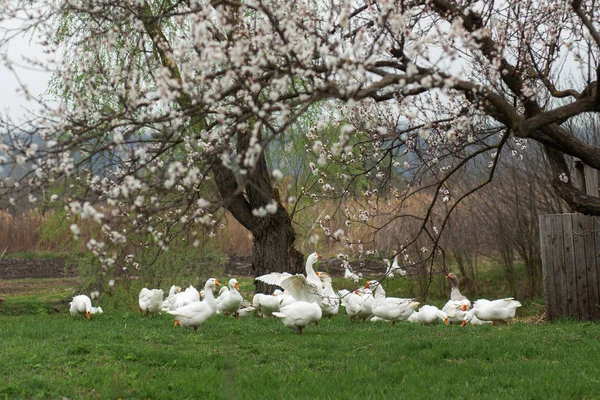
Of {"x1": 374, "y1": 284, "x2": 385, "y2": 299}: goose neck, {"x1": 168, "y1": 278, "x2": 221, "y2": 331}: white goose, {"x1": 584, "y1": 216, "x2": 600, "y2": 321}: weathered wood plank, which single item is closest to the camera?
{"x1": 168, "y1": 278, "x2": 221, "y2": 331}: white goose

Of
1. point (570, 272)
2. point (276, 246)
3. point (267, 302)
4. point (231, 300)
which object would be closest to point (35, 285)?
point (276, 246)

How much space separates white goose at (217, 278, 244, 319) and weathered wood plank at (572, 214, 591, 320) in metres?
5.62

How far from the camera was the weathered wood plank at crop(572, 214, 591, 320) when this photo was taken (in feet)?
37.2

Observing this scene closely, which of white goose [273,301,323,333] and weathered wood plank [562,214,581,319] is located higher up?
weathered wood plank [562,214,581,319]

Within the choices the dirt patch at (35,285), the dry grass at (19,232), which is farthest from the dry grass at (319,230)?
the dirt patch at (35,285)

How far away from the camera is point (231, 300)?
40.4 ft

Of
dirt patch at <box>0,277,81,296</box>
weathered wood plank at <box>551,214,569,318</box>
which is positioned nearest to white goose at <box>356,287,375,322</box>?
weathered wood plank at <box>551,214,569,318</box>

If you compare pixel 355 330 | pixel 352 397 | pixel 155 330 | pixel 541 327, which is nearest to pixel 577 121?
pixel 541 327

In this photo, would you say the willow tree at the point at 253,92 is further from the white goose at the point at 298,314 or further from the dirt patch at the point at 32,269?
the dirt patch at the point at 32,269

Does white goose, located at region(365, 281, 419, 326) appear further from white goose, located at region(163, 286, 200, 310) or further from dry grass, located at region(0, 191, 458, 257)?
dry grass, located at region(0, 191, 458, 257)

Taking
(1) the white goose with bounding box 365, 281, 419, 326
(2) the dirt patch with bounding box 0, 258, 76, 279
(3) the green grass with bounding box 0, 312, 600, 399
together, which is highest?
(2) the dirt patch with bounding box 0, 258, 76, 279

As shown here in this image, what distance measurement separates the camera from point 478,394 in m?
6.26

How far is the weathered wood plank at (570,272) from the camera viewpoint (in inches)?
449

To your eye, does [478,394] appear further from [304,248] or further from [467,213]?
[304,248]
